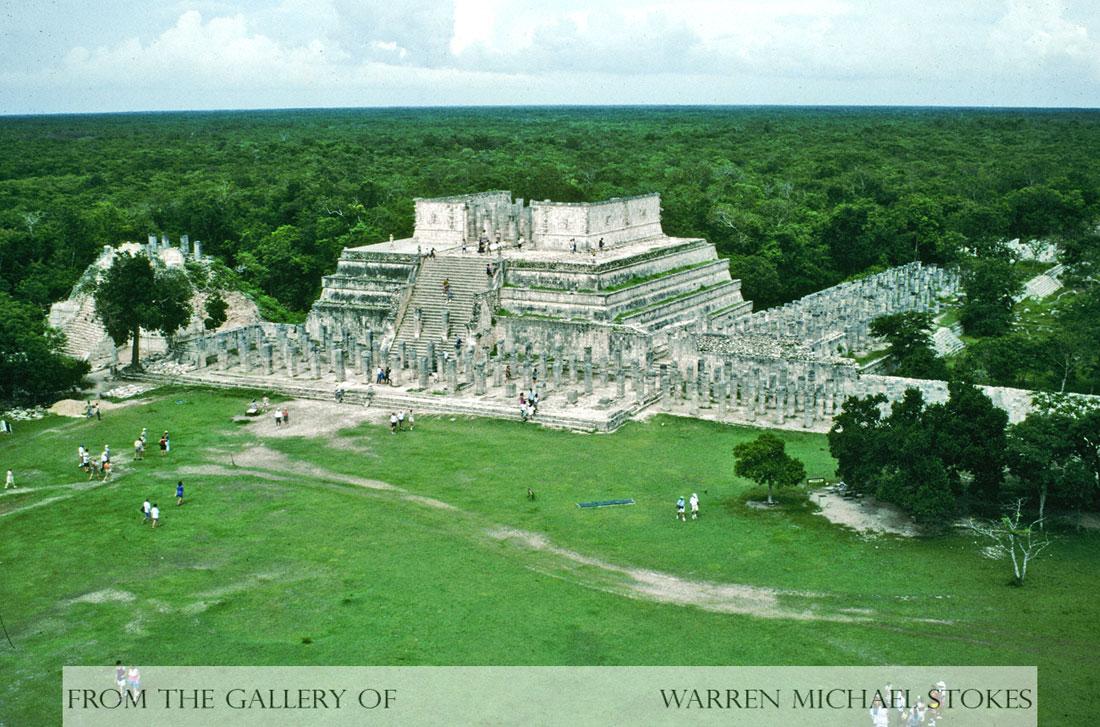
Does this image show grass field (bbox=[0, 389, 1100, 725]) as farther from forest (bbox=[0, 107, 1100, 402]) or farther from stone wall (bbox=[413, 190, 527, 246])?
stone wall (bbox=[413, 190, 527, 246])

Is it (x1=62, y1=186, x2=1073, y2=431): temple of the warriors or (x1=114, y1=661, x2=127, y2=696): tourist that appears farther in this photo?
(x1=62, y1=186, x2=1073, y2=431): temple of the warriors

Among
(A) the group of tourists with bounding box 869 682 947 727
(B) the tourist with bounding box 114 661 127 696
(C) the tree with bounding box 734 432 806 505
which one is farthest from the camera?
(C) the tree with bounding box 734 432 806 505

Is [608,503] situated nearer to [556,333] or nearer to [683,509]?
→ [683,509]

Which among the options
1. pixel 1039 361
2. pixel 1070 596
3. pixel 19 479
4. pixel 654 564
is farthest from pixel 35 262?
pixel 1070 596

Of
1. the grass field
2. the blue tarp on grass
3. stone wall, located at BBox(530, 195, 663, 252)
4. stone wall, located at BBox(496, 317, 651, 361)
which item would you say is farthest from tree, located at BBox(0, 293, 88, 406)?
the blue tarp on grass

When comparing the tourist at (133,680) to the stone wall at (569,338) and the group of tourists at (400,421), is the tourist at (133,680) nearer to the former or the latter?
the group of tourists at (400,421)

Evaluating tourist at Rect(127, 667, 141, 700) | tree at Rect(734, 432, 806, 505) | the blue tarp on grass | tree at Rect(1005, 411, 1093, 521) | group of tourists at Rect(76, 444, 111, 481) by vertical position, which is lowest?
group of tourists at Rect(76, 444, 111, 481)

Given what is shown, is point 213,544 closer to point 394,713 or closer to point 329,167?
point 394,713

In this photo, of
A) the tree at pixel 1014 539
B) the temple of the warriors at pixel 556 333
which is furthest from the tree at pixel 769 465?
the temple of the warriors at pixel 556 333
